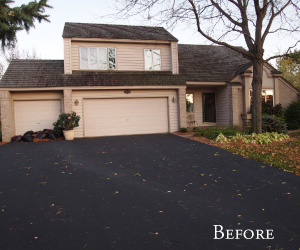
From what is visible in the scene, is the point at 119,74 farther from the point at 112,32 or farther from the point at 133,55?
the point at 112,32

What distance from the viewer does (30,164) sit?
698cm

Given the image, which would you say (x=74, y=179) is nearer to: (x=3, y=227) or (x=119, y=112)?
(x=3, y=227)

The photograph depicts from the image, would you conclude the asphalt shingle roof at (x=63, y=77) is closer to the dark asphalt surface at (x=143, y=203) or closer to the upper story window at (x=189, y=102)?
the upper story window at (x=189, y=102)

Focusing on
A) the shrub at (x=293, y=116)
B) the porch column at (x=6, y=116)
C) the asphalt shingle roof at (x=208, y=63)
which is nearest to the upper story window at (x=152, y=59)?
the asphalt shingle roof at (x=208, y=63)

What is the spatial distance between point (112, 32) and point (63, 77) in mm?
3982

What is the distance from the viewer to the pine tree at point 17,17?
1499 cm

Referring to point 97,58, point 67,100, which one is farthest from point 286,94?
point 67,100

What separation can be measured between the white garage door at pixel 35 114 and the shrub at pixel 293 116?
1376 centimetres

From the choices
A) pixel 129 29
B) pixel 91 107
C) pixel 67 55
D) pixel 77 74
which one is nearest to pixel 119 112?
pixel 91 107

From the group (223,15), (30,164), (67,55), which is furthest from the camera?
(67,55)

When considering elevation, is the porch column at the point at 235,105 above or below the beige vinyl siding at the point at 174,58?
below

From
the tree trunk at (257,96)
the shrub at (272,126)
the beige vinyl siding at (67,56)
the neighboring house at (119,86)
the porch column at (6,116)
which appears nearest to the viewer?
the tree trunk at (257,96)

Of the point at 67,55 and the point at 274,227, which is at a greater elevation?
the point at 67,55

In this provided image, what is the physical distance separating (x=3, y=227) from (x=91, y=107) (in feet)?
33.4
